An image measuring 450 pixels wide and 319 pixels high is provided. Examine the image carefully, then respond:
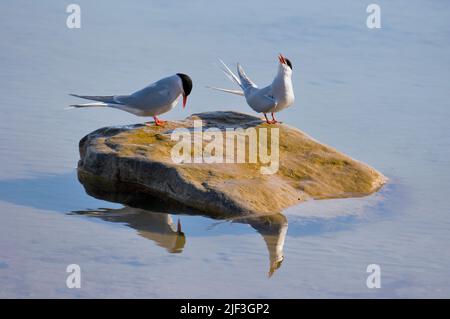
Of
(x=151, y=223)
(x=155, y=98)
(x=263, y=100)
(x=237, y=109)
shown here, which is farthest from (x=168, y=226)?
(x=237, y=109)

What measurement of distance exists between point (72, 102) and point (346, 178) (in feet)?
8.98

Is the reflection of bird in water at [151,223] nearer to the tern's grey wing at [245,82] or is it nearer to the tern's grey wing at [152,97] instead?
the tern's grey wing at [152,97]

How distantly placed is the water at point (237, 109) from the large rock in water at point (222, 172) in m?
0.15

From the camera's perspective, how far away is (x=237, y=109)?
27.4 ft

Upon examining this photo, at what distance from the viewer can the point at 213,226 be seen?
19.6 feet

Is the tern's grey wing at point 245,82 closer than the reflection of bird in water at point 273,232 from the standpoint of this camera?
No

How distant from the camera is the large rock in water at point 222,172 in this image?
6230 mm

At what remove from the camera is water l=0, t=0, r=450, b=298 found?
5.29 meters

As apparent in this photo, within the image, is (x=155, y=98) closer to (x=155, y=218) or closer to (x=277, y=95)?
(x=277, y=95)

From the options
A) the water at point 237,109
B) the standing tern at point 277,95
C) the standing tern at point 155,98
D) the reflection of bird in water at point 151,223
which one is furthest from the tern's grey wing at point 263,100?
the reflection of bird in water at point 151,223

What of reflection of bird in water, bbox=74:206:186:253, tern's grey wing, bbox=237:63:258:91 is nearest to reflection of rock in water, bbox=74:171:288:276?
reflection of bird in water, bbox=74:206:186:253

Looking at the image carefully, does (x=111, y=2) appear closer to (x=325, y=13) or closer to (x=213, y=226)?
(x=325, y=13)

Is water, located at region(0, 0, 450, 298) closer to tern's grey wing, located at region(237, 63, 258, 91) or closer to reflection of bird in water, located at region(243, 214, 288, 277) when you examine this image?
reflection of bird in water, located at region(243, 214, 288, 277)

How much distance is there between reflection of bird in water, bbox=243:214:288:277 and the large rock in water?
3.4 inches
